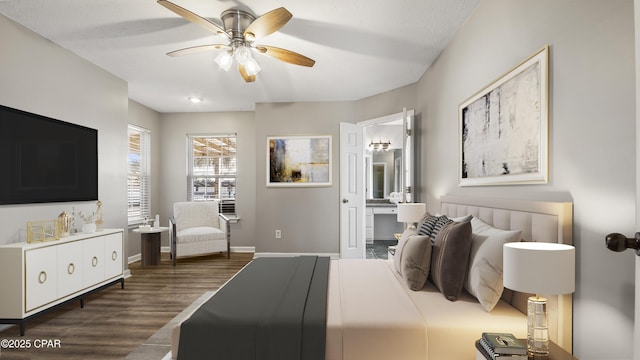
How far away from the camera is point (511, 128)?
6.53ft

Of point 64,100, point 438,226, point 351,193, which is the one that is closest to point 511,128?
point 438,226

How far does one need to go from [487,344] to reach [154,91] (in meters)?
5.01

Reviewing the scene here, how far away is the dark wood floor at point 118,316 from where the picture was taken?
2.36m

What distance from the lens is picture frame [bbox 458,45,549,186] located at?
169 cm

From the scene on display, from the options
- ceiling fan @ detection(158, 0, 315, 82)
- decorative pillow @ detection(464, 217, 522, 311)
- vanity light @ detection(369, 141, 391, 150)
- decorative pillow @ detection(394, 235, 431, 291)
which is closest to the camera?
decorative pillow @ detection(464, 217, 522, 311)

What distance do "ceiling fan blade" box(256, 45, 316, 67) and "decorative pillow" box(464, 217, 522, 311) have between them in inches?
83.6

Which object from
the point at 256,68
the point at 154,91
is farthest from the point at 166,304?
the point at 154,91

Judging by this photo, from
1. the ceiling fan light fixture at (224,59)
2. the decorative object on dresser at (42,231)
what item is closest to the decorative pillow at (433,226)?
the ceiling fan light fixture at (224,59)

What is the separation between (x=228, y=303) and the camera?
1814 millimetres

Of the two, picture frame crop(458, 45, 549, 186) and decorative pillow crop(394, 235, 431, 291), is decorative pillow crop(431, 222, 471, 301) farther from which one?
picture frame crop(458, 45, 549, 186)

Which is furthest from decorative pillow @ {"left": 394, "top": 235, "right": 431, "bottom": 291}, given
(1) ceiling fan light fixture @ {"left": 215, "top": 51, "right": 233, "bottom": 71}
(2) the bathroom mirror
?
(2) the bathroom mirror

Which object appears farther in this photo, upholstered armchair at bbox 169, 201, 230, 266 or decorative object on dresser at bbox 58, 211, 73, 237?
upholstered armchair at bbox 169, 201, 230, 266

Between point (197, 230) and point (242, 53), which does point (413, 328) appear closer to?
point (242, 53)

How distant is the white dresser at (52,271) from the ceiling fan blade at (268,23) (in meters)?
2.49
